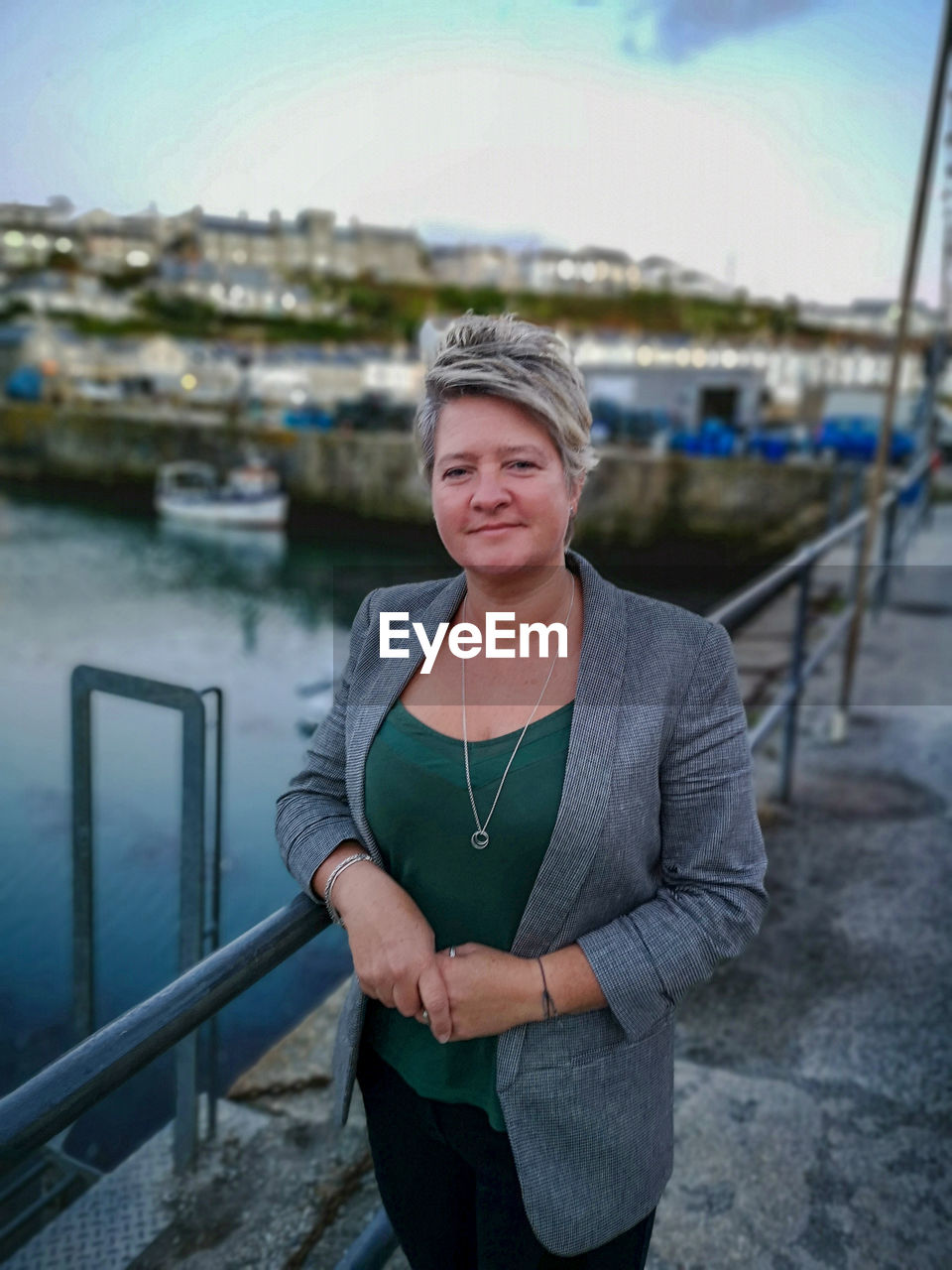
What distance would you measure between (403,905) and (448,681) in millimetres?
308

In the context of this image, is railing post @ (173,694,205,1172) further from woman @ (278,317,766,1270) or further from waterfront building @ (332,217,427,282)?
waterfront building @ (332,217,427,282)

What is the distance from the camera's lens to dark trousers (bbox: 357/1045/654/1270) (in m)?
1.28

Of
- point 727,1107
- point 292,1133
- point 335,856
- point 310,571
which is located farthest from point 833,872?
point 310,571

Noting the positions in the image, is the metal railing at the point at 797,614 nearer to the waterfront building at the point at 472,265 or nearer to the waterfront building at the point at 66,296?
the waterfront building at the point at 66,296

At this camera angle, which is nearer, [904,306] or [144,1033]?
[144,1033]

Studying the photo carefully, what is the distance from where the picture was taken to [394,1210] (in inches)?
56.6

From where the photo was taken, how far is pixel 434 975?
114cm

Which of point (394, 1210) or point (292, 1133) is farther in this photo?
A: point (292, 1133)

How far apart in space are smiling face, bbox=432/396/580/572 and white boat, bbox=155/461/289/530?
37011 millimetres

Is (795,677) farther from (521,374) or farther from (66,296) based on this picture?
(66,296)

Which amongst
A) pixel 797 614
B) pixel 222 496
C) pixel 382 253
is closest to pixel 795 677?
pixel 797 614

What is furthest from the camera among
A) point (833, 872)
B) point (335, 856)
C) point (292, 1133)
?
point (833, 872)

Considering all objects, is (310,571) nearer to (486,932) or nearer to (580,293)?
(486,932)

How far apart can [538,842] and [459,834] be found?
11 centimetres
